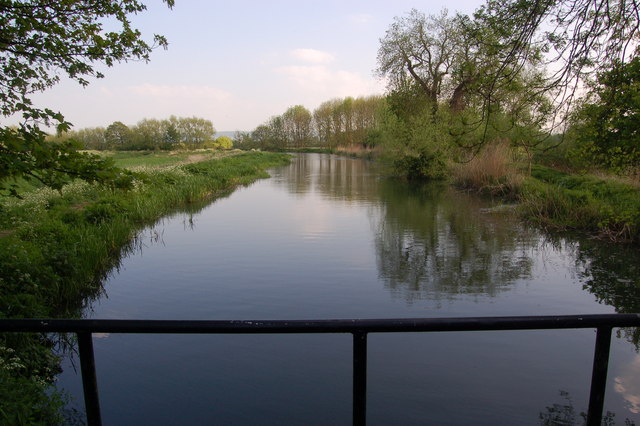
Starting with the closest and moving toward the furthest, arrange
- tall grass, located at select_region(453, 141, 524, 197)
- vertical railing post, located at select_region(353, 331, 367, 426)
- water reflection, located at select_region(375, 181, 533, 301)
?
vertical railing post, located at select_region(353, 331, 367, 426) < water reflection, located at select_region(375, 181, 533, 301) < tall grass, located at select_region(453, 141, 524, 197)

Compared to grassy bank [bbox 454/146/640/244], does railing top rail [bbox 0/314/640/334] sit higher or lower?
higher

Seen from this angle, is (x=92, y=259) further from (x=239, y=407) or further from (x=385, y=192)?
(x=385, y=192)

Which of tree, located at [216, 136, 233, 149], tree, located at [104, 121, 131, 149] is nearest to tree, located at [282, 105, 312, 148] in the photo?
tree, located at [216, 136, 233, 149]

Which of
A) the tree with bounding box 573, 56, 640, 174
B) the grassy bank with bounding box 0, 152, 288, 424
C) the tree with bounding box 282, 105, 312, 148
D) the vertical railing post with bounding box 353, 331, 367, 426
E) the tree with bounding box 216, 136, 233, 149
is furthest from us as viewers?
the tree with bounding box 282, 105, 312, 148

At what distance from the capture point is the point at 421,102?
29.9m

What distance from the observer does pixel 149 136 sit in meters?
77.1

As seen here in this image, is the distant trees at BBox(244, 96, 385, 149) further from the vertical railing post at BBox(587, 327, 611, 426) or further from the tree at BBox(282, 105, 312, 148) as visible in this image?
the vertical railing post at BBox(587, 327, 611, 426)

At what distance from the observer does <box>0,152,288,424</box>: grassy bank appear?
371cm

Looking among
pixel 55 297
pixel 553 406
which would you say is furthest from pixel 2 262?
pixel 553 406

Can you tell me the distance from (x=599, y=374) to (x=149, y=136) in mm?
82312

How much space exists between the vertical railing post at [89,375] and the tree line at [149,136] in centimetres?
7898

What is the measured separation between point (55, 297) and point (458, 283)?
6.75 m

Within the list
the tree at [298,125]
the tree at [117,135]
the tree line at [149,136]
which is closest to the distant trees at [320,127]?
the tree at [298,125]

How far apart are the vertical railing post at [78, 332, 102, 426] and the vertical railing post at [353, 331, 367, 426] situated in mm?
997
